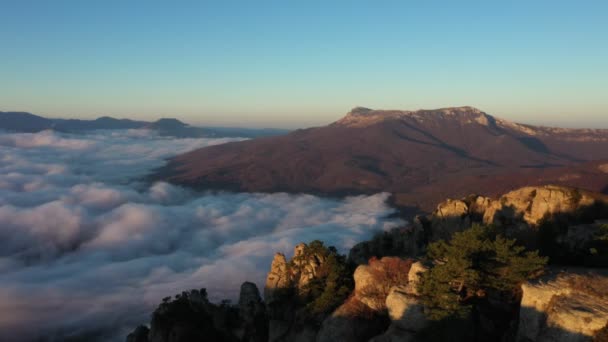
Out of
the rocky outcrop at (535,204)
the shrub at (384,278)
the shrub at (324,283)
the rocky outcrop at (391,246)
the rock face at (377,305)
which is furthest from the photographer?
the rocky outcrop at (391,246)

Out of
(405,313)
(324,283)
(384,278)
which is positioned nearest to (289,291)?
(324,283)

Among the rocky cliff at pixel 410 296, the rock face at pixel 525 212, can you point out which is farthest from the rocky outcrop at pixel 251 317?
the rock face at pixel 525 212

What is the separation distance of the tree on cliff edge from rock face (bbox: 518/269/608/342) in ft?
6.23

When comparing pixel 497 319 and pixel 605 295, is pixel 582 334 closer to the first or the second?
pixel 605 295

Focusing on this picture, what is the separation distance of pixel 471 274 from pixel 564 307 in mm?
6921

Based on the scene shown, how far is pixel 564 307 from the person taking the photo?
26.9 metres

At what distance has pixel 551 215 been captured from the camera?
172 feet

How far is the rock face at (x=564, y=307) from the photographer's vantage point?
25062mm

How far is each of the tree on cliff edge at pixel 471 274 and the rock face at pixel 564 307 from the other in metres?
1.90

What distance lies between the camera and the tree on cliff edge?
102ft

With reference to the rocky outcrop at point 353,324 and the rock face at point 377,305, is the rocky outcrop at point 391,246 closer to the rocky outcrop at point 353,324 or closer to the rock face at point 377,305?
the rock face at point 377,305

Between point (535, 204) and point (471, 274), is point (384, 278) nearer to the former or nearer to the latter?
point (471, 274)

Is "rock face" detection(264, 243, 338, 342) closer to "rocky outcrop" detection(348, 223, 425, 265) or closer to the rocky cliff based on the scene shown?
the rocky cliff

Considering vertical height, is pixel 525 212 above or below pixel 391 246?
above
